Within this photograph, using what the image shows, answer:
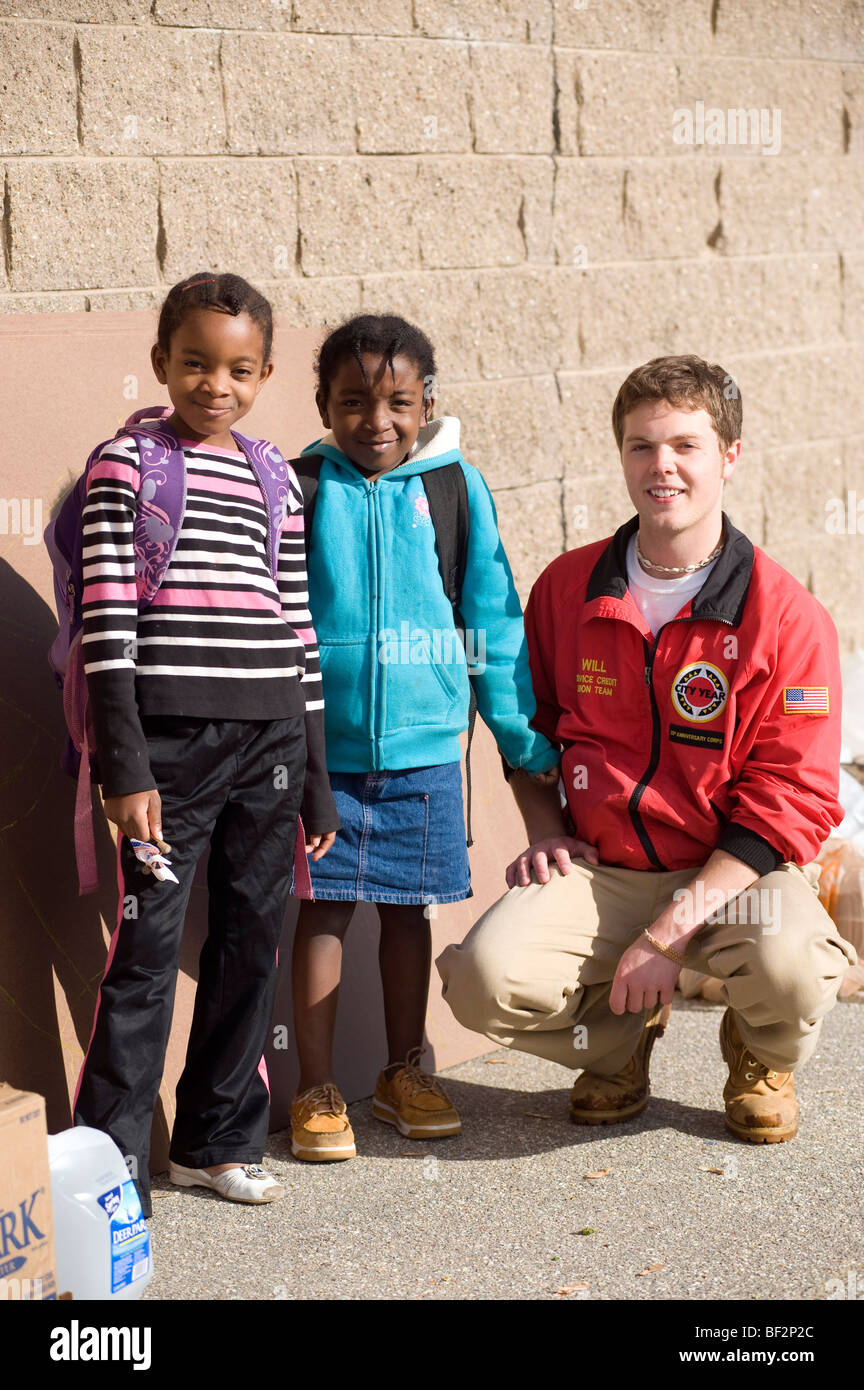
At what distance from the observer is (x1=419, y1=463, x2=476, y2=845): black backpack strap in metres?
3.49

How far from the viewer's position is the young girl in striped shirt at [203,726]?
9.57ft

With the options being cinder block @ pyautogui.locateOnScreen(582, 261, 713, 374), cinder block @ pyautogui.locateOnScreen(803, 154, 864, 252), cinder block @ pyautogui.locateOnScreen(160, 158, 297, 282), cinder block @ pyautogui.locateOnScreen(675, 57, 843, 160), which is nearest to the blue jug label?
cinder block @ pyautogui.locateOnScreen(160, 158, 297, 282)

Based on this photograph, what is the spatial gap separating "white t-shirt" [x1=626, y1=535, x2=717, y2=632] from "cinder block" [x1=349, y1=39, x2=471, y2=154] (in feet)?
5.61

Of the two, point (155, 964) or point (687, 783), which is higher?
point (687, 783)

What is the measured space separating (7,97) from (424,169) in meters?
1.40

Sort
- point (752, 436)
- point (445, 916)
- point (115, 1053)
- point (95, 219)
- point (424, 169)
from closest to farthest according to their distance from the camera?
point (115, 1053) < point (95, 219) < point (445, 916) < point (424, 169) < point (752, 436)

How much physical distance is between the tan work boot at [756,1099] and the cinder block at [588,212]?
2722mm

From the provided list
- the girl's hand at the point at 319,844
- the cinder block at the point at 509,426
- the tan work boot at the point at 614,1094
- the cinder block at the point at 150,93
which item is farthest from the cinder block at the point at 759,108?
the tan work boot at the point at 614,1094

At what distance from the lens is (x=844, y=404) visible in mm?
6445

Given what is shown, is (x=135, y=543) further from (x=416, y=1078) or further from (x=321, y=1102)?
(x=416, y=1078)

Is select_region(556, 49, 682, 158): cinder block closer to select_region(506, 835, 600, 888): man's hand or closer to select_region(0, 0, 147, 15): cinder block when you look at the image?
select_region(0, 0, 147, 15): cinder block

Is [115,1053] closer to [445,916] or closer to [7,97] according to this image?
→ [445,916]

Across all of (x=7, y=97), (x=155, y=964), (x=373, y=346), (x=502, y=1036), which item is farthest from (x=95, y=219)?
(x=502, y=1036)

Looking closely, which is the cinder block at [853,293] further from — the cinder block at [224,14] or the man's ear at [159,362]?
the man's ear at [159,362]
